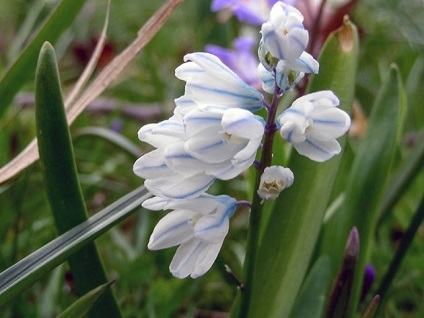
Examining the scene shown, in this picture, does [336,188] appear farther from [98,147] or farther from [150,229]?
[98,147]

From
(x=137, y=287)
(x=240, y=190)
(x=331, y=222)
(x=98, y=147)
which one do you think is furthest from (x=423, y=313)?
(x=98, y=147)

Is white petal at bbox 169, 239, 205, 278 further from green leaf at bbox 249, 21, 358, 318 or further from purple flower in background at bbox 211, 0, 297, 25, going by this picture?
purple flower in background at bbox 211, 0, 297, 25

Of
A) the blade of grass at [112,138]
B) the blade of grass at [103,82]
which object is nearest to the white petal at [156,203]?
the blade of grass at [103,82]

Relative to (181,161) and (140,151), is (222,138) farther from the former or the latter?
(140,151)

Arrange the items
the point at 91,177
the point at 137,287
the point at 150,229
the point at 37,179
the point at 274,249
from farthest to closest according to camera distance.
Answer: the point at 37,179 → the point at 91,177 → the point at 150,229 → the point at 137,287 → the point at 274,249

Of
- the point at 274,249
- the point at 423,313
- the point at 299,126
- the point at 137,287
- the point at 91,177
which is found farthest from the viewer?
the point at 91,177

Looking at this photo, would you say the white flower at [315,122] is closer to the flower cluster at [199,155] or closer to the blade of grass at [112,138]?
the flower cluster at [199,155]
